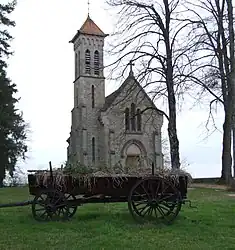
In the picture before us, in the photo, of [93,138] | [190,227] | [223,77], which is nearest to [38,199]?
[190,227]

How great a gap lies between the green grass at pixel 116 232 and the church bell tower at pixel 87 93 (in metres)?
37.0

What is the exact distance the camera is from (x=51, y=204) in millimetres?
11492

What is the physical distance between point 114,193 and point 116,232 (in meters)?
1.84

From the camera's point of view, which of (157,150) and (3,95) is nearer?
(3,95)

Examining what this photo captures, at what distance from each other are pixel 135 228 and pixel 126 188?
144cm

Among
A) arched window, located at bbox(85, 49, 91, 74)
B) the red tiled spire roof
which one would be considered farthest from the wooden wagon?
the red tiled spire roof

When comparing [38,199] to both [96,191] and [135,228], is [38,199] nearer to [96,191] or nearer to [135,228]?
[96,191]

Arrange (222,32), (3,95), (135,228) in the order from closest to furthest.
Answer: (135,228), (222,32), (3,95)

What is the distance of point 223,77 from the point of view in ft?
85.9

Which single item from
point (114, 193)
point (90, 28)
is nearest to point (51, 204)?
point (114, 193)

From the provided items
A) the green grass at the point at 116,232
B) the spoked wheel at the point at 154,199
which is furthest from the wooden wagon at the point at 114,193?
the green grass at the point at 116,232

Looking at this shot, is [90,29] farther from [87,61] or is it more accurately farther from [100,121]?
[100,121]

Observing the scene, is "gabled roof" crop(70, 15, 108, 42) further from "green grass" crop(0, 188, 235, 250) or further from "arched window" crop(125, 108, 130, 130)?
"green grass" crop(0, 188, 235, 250)

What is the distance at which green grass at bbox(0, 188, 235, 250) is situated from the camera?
8633mm
